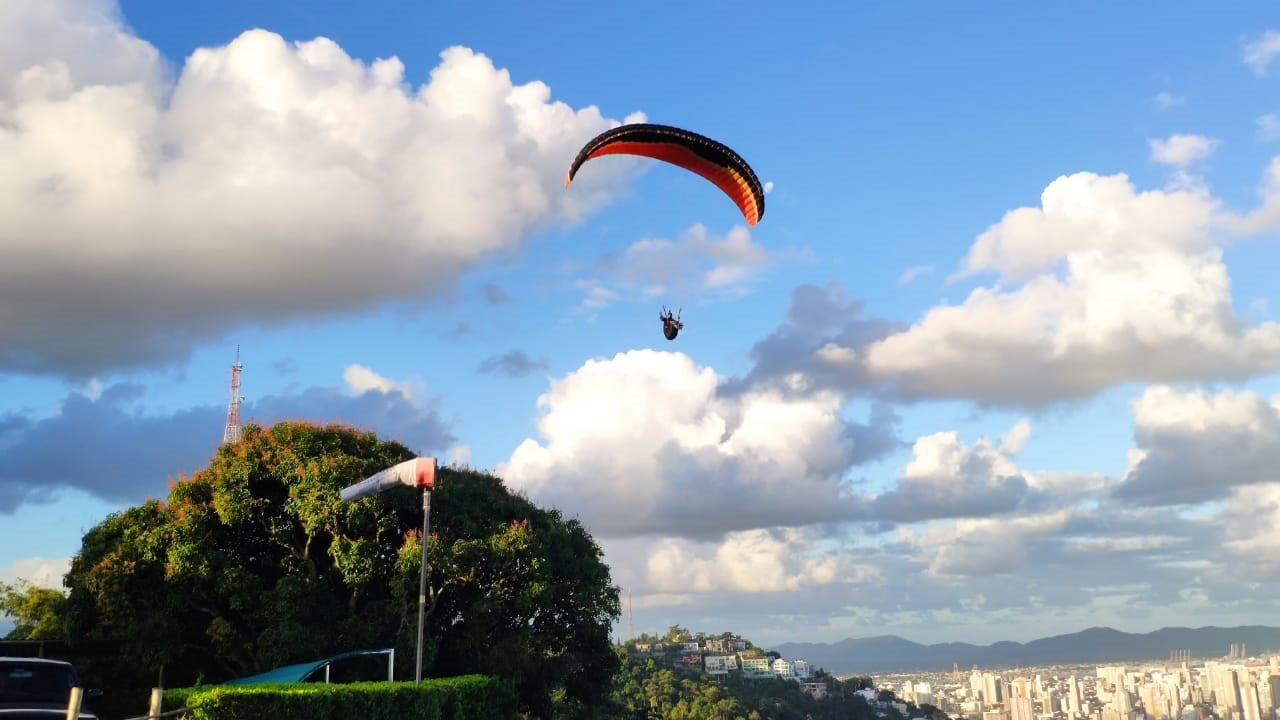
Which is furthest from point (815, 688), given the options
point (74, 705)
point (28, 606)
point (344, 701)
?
point (74, 705)

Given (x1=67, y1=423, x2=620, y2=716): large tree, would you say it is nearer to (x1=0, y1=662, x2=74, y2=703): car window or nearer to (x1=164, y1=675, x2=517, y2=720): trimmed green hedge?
(x1=164, y1=675, x2=517, y2=720): trimmed green hedge

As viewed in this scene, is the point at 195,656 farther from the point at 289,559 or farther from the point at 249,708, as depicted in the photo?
the point at 249,708

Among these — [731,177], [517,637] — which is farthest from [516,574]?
[731,177]

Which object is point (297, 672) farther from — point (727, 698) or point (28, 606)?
point (727, 698)

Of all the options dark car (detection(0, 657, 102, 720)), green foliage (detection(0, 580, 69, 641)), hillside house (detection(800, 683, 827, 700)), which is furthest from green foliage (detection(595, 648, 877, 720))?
Answer: dark car (detection(0, 657, 102, 720))

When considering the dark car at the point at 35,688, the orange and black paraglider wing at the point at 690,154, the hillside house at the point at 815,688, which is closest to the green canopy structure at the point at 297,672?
the dark car at the point at 35,688

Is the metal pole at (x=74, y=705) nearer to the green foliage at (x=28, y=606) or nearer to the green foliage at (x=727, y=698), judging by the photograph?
the green foliage at (x=28, y=606)

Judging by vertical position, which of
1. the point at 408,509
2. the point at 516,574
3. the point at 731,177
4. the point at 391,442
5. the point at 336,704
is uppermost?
the point at 731,177
